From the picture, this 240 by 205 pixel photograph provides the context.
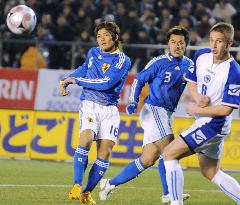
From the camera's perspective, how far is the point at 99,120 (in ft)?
35.5

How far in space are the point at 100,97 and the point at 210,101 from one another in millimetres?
2266

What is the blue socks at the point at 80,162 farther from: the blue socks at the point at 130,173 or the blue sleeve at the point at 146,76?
the blue sleeve at the point at 146,76

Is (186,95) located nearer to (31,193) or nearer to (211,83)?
(31,193)

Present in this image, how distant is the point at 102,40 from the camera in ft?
35.3

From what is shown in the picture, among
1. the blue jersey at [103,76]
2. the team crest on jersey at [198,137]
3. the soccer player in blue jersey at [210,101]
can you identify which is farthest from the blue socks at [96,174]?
the team crest on jersey at [198,137]

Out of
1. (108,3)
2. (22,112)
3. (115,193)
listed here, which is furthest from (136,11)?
(115,193)

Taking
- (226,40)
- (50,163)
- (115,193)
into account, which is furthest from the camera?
(50,163)

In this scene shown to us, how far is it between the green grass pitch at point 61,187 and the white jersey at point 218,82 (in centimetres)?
221

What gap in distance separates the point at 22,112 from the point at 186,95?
4.35 meters

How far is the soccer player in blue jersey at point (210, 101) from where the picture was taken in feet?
28.9

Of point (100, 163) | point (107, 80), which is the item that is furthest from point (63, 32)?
point (100, 163)

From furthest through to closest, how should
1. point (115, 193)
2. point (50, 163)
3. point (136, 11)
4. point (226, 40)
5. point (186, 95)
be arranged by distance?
point (136, 11) < point (186, 95) < point (50, 163) < point (115, 193) < point (226, 40)

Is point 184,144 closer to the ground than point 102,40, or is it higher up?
closer to the ground

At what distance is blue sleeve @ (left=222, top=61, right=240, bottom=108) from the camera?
29.0 ft
